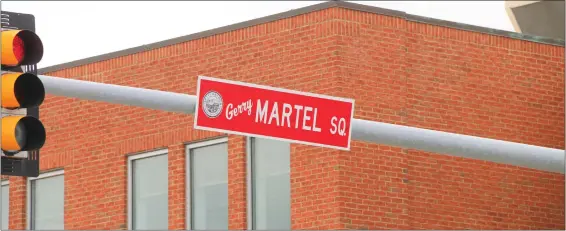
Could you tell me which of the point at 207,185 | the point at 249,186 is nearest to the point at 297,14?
the point at 249,186

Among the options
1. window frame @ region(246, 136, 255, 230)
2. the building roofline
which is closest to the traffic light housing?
the building roofline

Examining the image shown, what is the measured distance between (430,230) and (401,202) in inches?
30.4

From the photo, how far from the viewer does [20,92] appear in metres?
10.1

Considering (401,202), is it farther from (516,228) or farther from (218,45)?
(218,45)

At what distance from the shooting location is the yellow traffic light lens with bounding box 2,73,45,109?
1004 cm

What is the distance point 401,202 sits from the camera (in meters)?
23.5

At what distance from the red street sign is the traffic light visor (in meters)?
1.46

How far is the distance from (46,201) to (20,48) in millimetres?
17736

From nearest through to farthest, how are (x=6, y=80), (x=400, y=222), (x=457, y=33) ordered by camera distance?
(x=6, y=80) < (x=400, y=222) < (x=457, y=33)

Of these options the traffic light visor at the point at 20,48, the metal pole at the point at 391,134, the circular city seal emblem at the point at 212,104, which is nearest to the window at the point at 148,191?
the metal pole at the point at 391,134

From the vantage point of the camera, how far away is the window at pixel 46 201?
27.3 m

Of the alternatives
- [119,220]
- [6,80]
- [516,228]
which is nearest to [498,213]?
[516,228]

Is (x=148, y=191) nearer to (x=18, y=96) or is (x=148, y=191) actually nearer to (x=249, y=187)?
(x=249, y=187)

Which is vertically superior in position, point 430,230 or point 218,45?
point 218,45
